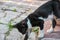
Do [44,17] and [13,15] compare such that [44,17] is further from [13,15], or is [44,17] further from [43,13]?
[13,15]

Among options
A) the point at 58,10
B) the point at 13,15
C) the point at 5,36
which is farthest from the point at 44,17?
the point at 13,15

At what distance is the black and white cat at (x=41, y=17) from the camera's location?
477cm

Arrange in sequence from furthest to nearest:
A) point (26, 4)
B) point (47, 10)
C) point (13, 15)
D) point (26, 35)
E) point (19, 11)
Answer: point (26, 4)
point (19, 11)
point (13, 15)
point (47, 10)
point (26, 35)

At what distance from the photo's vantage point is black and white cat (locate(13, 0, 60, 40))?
188 inches

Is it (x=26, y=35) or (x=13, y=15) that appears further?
(x=13, y=15)

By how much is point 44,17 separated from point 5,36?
923mm

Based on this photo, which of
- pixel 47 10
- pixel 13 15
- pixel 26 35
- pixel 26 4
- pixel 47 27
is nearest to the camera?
pixel 26 35

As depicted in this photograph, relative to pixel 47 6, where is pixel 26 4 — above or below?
below

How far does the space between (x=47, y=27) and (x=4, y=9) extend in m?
1.91

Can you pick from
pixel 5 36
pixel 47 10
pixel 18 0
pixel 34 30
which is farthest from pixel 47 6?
pixel 18 0

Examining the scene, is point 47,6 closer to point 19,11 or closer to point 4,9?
point 19,11

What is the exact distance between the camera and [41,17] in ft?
16.5

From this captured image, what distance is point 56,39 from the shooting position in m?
4.89

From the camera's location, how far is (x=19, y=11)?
22.1 ft
